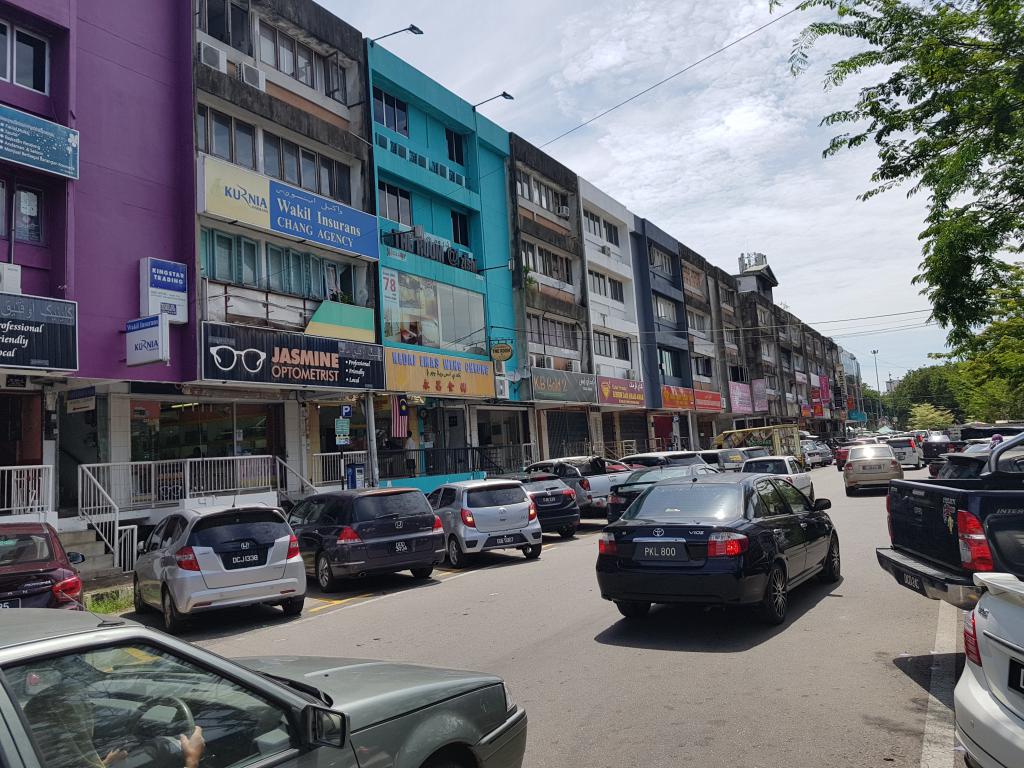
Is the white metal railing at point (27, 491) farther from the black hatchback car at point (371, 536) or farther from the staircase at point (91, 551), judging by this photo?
the black hatchback car at point (371, 536)

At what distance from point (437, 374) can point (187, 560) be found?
49.5 feet

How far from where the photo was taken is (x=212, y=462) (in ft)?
58.6

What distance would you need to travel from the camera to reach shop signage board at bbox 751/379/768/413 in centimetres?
6084

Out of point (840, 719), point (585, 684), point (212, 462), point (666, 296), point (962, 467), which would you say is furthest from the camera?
point (666, 296)

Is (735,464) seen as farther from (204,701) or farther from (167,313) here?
(204,701)

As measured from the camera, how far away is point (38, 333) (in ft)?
45.7

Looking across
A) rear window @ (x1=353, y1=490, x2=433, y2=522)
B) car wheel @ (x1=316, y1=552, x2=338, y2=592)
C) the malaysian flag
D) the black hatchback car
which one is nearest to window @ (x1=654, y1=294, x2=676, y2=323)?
the malaysian flag

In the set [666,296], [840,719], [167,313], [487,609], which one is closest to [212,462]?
[167,313]

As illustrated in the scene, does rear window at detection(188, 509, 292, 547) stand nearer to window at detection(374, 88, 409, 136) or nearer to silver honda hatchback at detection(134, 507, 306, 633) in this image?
silver honda hatchback at detection(134, 507, 306, 633)

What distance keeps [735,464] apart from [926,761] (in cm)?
2203

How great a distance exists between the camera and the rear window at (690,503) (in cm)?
799

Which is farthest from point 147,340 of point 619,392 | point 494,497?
point 619,392

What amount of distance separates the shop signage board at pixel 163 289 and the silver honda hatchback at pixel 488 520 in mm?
7312

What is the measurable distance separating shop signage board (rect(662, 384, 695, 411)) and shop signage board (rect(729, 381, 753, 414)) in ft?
31.5
